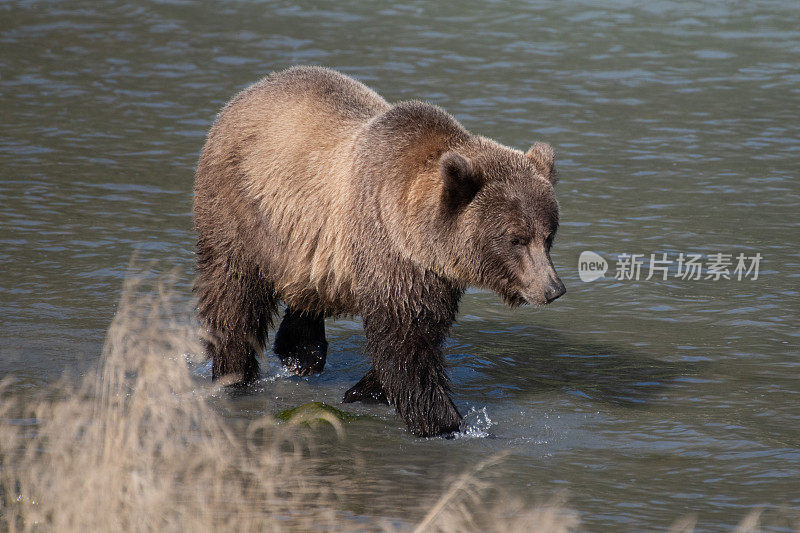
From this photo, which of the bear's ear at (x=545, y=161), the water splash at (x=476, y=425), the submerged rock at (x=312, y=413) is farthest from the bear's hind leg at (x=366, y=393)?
the bear's ear at (x=545, y=161)

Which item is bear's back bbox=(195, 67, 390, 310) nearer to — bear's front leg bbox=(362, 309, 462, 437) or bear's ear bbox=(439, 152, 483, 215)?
bear's front leg bbox=(362, 309, 462, 437)

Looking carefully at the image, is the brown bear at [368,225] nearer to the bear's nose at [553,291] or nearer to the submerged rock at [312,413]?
the bear's nose at [553,291]

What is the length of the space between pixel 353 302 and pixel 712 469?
2.31m

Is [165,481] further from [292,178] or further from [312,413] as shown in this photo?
[292,178]

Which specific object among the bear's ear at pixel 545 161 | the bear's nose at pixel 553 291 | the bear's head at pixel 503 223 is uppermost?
the bear's ear at pixel 545 161

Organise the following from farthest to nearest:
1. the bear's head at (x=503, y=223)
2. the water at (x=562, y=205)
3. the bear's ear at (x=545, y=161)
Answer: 1. the water at (x=562, y=205)
2. the bear's ear at (x=545, y=161)
3. the bear's head at (x=503, y=223)

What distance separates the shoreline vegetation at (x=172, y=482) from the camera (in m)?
5.03

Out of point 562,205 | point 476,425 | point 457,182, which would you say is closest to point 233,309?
point 476,425

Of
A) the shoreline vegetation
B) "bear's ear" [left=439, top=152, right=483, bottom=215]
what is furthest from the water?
"bear's ear" [left=439, top=152, right=483, bottom=215]

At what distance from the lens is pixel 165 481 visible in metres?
5.21

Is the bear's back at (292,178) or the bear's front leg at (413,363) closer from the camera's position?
the bear's front leg at (413,363)

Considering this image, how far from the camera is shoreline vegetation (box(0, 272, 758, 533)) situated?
5031 mm

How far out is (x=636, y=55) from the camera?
683 inches

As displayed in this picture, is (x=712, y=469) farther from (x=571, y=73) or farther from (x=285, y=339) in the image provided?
(x=571, y=73)
